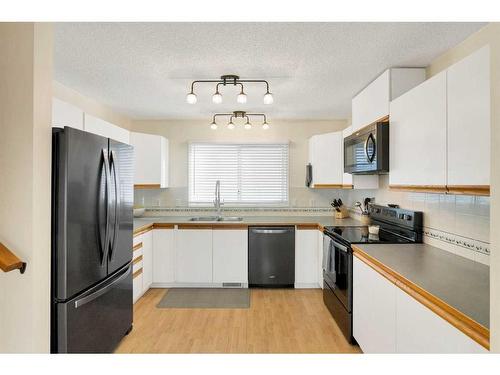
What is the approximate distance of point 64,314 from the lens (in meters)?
1.70

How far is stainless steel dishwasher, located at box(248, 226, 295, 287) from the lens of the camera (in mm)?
3811

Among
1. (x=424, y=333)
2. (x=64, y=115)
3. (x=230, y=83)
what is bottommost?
(x=424, y=333)

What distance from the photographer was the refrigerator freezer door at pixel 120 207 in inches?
84.8

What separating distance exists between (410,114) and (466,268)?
100 cm

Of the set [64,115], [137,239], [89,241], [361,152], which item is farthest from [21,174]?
[361,152]

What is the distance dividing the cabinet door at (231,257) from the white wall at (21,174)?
242 centimetres

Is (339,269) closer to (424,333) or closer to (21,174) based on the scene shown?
(424,333)

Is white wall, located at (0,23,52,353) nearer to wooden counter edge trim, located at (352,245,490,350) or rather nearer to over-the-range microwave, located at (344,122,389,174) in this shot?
wooden counter edge trim, located at (352,245,490,350)

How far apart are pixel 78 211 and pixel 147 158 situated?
2.38 metres

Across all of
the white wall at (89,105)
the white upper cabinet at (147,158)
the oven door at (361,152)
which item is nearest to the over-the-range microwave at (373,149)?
the oven door at (361,152)

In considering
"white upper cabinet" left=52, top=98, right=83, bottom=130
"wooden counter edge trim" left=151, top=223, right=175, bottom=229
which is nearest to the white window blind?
"wooden counter edge trim" left=151, top=223, right=175, bottom=229

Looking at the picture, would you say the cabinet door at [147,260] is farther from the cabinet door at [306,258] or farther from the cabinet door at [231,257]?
the cabinet door at [306,258]

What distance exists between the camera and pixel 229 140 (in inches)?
177
